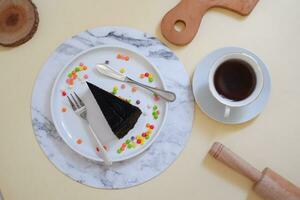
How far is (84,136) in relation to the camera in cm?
76

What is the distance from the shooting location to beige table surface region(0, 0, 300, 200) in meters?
0.75

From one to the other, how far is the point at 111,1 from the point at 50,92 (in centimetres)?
24

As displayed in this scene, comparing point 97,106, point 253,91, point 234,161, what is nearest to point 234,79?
point 253,91

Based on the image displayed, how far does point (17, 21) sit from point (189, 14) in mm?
374

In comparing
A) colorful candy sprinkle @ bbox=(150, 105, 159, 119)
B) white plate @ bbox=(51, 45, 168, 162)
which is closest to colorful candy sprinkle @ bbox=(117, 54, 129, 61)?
white plate @ bbox=(51, 45, 168, 162)

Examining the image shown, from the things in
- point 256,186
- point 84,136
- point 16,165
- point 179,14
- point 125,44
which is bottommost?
point 16,165

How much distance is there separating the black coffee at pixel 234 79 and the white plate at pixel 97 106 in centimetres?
12

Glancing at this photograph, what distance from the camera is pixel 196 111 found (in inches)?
30.3

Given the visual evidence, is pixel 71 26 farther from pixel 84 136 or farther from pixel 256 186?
pixel 256 186

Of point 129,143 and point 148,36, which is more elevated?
point 148,36

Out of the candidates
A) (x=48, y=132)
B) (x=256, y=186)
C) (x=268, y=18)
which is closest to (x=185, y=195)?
(x=256, y=186)

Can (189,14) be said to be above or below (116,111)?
above

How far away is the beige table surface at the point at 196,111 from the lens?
752 mm

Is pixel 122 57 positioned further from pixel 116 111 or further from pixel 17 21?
pixel 17 21
